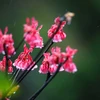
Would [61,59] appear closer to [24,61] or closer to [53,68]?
[53,68]

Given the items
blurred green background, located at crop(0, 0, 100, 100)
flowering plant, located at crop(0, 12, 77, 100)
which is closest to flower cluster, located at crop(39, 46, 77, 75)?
flowering plant, located at crop(0, 12, 77, 100)

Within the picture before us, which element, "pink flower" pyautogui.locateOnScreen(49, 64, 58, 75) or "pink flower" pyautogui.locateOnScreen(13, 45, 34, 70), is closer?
"pink flower" pyautogui.locateOnScreen(49, 64, 58, 75)

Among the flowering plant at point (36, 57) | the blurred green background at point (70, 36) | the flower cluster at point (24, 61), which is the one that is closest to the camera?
the flowering plant at point (36, 57)

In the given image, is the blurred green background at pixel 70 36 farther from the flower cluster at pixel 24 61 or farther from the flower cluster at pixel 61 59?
the flower cluster at pixel 61 59

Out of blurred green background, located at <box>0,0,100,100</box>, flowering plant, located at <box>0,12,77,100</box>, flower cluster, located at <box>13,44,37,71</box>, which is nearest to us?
flowering plant, located at <box>0,12,77,100</box>

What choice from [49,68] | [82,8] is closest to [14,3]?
[82,8]

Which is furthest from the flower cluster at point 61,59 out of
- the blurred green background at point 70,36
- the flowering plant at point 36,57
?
the blurred green background at point 70,36

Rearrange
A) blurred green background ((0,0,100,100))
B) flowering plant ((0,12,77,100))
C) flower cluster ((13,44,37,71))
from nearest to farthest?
1. flowering plant ((0,12,77,100))
2. flower cluster ((13,44,37,71))
3. blurred green background ((0,0,100,100))

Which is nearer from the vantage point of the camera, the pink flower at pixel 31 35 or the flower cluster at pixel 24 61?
the pink flower at pixel 31 35

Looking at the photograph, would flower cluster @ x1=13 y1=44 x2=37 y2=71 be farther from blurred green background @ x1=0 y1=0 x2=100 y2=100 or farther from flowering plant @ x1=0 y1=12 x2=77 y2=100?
→ blurred green background @ x1=0 y1=0 x2=100 y2=100
